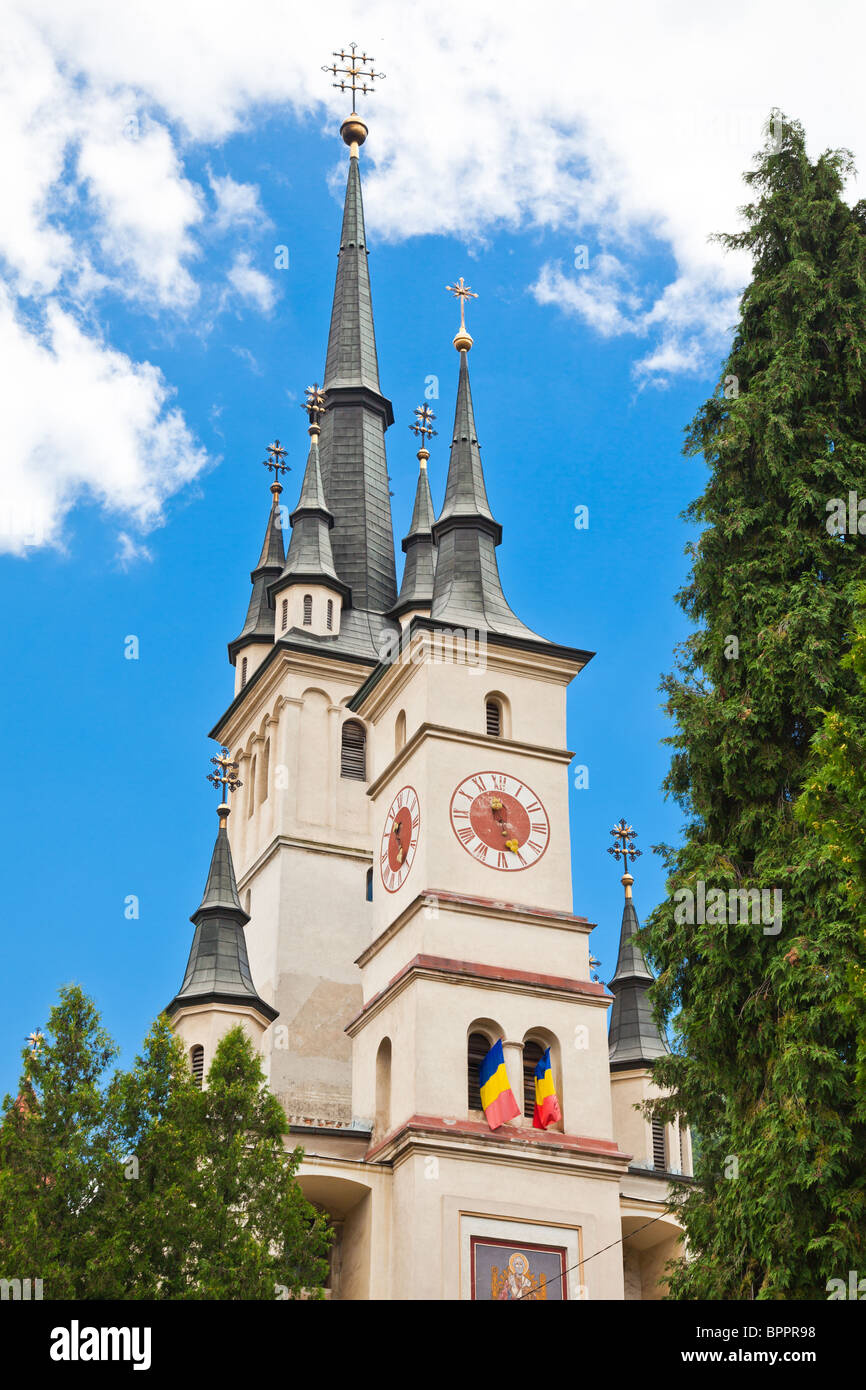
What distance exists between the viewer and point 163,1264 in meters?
23.1

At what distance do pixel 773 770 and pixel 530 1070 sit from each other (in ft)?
44.8

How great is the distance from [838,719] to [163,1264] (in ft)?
37.9

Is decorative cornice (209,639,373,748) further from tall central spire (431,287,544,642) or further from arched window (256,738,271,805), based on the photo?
tall central spire (431,287,544,642)

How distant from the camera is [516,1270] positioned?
3198 centimetres

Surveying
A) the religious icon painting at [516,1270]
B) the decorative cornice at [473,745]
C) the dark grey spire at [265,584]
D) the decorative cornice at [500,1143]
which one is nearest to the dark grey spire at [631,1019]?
the decorative cornice at [473,745]

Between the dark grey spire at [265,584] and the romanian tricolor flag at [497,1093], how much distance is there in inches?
934

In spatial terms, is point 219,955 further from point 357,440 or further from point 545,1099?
point 357,440

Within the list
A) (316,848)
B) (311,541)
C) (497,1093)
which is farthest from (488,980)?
(311,541)

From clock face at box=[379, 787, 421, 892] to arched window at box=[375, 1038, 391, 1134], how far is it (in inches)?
134

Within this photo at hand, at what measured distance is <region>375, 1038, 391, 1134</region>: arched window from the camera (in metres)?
35.2

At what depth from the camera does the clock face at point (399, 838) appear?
37.0m

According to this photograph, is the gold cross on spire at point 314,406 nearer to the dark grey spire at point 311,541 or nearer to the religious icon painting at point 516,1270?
the dark grey spire at point 311,541
